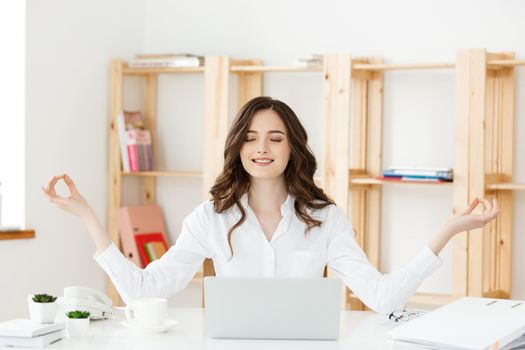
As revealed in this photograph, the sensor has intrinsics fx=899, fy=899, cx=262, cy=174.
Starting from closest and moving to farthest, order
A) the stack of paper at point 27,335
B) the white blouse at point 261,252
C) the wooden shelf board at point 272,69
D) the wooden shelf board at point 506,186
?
the stack of paper at point 27,335, the white blouse at point 261,252, the wooden shelf board at point 506,186, the wooden shelf board at point 272,69

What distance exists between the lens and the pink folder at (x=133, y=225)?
4.90 meters

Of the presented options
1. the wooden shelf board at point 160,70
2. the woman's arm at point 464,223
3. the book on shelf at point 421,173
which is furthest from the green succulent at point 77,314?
the wooden shelf board at point 160,70

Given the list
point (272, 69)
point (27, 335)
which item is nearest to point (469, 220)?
point (27, 335)

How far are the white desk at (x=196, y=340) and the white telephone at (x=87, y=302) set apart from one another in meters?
0.03

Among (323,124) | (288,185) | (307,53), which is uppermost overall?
(307,53)

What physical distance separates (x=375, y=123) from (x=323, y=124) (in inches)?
13.0

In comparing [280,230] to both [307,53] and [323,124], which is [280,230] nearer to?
[323,124]

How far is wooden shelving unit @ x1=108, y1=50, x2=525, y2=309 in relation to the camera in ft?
13.5

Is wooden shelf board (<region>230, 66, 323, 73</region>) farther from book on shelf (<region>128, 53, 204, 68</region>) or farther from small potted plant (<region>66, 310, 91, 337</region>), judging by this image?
small potted plant (<region>66, 310, 91, 337</region>)

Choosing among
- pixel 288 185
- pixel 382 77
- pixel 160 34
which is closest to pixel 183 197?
pixel 160 34

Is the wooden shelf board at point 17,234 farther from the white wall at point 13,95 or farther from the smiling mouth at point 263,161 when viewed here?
the smiling mouth at point 263,161

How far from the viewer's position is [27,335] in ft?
7.29

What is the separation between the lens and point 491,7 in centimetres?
440

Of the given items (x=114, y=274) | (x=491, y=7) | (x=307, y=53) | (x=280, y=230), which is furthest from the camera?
(x=307, y=53)
